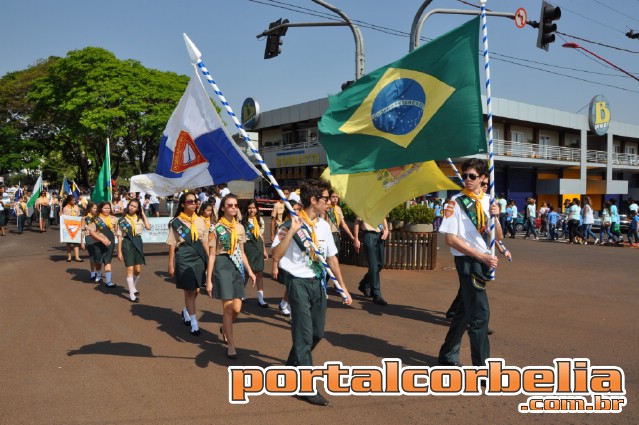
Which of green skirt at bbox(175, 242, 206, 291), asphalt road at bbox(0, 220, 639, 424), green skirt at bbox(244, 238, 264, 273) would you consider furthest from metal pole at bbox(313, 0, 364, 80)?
green skirt at bbox(175, 242, 206, 291)

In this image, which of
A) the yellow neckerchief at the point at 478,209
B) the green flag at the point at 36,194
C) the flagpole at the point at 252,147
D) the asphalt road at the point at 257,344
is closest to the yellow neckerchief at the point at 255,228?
the asphalt road at the point at 257,344

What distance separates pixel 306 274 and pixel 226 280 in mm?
1334

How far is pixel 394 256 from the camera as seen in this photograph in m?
11.1

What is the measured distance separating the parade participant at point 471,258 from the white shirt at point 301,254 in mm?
1033

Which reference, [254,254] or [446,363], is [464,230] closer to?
[446,363]

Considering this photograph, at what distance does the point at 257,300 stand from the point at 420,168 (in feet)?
12.2

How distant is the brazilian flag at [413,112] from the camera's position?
5.36 meters

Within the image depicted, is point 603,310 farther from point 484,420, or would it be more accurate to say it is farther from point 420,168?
point 484,420

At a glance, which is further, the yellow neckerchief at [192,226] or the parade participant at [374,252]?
the parade participant at [374,252]

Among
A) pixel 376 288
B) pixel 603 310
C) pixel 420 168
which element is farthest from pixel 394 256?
pixel 420 168

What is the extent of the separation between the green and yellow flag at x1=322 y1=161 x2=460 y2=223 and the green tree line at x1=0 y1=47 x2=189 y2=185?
2586 cm

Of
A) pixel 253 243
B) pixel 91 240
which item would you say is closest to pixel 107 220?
pixel 91 240

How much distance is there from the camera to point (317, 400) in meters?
4.27

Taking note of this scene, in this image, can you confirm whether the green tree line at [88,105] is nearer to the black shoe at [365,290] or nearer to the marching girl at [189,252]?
the black shoe at [365,290]
